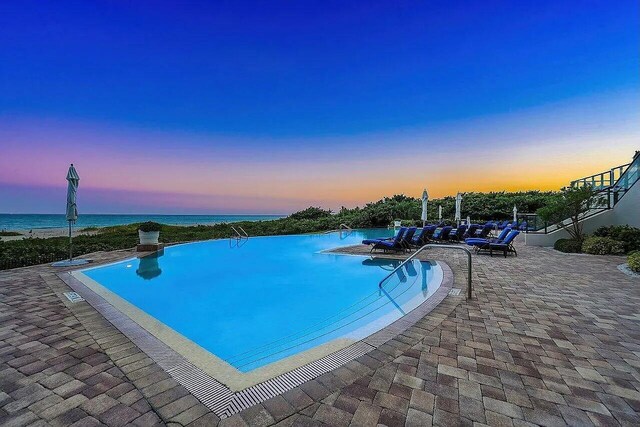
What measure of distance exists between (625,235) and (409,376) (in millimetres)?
12312

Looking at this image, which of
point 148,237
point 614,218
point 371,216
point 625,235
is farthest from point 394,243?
point 371,216

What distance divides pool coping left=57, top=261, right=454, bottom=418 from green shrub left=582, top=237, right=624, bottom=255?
9.38 meters

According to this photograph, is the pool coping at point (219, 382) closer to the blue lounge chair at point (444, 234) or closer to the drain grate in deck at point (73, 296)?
the drain grate in deck at point (73, 296)

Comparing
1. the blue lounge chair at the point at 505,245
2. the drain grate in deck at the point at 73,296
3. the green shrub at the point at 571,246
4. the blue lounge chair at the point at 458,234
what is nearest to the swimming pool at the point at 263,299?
the drain grate in deck at the point at 73,296

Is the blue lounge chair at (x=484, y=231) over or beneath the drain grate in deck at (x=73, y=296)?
over

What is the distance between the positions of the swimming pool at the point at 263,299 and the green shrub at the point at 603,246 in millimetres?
6212

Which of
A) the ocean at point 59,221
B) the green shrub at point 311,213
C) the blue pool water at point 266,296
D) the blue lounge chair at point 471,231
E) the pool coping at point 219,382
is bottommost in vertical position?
the ocean at point 59,221

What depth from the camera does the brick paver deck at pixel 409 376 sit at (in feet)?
6.26

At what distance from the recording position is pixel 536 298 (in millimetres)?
4672

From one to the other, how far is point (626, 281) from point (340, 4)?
473 inches

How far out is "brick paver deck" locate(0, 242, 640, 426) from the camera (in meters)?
1.91

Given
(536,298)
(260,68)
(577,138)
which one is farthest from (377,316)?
(577,138)

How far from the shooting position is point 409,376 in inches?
93.6

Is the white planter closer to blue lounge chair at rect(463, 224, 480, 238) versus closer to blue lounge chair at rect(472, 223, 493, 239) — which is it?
blue lounge chair at rect(463, 224, 480, 238)
